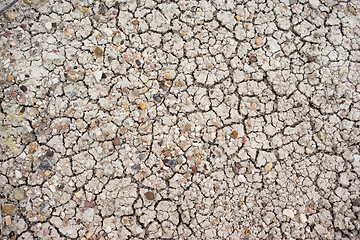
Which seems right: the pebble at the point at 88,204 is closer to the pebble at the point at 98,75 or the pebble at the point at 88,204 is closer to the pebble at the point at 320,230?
the pebble at the point at 98,75

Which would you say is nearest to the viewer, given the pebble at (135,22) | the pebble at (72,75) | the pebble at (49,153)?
the pebble at (49,153)

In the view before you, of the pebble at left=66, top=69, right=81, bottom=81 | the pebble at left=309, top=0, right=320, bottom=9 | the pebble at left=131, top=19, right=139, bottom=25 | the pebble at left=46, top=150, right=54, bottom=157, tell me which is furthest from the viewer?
the pebble at left=309, top=0, right=320, bottom=9

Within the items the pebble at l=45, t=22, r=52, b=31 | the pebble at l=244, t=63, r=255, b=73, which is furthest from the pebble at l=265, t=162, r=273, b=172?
the pebble at l=45, t=22, r=52, b=31

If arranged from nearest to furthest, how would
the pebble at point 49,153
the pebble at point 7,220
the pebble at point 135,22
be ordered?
1. the pebble at point 7,220
2. the pebble at point 49,153
3. the pebble at point 135,22

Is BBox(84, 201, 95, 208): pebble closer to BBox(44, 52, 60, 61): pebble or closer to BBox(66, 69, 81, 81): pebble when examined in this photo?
BBox(66, 69, 81, 81): pebble

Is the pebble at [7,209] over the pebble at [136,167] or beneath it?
beneath

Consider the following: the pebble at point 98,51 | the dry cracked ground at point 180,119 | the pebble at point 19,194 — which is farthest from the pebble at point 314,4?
the pebble at point 19,194

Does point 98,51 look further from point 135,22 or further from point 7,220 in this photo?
point 7,220

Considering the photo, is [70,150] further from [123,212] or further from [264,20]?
[264,20]
